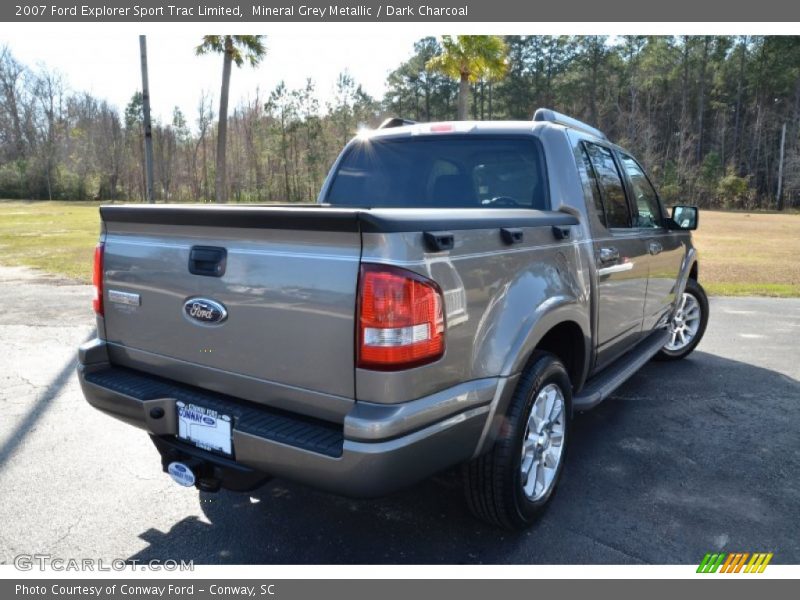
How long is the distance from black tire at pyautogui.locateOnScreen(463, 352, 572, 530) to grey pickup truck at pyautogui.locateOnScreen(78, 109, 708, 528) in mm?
10

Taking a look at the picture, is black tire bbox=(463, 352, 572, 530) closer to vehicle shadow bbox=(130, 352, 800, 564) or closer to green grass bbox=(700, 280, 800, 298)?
vehicle shadow bbox=(130, 352, 800, 564)

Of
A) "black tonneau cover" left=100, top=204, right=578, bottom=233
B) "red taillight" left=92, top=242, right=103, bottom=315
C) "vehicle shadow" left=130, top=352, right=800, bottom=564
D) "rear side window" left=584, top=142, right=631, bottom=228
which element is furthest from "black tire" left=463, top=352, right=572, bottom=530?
"red taillight" left=92, top=242, right=103, bottom=315

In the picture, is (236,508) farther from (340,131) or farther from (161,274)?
(340,131)

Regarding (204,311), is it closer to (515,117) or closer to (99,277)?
(99,277)

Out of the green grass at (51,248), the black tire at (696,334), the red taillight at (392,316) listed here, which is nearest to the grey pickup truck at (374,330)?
the red taillight at (392,316)

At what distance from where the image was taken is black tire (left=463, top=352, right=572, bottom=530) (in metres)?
2.54

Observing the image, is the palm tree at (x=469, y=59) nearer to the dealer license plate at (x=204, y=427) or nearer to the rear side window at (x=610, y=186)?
the rear side window at (x=610, y=186)

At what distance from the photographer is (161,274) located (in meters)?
2.55

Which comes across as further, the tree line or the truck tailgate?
the tree line

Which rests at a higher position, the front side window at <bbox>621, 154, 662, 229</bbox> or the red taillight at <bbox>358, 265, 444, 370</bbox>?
the front side window at <bbox>621, 154, 662, 229</bbox>

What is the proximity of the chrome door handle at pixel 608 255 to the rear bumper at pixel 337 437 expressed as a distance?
1345 mm

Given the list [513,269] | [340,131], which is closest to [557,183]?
[513,269]

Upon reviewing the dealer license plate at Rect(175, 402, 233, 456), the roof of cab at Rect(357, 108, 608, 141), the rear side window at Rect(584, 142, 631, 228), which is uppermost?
the roof of cab at Rect(357, 108, 608, 141)

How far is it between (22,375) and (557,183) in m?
4.91
